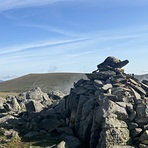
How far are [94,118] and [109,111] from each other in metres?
1.91

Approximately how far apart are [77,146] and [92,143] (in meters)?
1.84

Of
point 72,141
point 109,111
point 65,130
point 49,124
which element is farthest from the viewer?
point 49,124

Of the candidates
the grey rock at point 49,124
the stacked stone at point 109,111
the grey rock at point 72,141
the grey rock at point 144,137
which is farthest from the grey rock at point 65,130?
the grey rock at point 144,137

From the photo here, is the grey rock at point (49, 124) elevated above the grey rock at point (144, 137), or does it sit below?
above

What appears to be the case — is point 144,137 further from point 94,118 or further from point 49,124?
point 49,124

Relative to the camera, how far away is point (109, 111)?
101 ft

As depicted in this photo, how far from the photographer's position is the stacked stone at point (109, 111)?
29172mm

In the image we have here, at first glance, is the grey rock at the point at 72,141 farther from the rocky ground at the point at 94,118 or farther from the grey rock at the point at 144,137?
the grey rock at the point at 144,137

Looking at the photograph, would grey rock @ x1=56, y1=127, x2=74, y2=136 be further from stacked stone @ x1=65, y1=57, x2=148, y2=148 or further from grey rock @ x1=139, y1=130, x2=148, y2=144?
grey rock @ x1=139, y1=130, x2=148, y2=144

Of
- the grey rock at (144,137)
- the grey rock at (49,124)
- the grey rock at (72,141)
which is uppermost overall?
the grey rock at (49,124)

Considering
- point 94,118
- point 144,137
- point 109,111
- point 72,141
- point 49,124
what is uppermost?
point 109,111

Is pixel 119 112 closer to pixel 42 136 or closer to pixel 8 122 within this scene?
pixel 42 136

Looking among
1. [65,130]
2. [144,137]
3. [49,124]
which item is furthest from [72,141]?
[144,137]

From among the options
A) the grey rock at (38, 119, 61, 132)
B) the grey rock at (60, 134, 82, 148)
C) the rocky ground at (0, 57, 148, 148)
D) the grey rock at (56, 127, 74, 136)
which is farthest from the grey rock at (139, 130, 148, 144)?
the grey rock at (38, 119, 61, 132)
